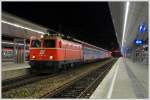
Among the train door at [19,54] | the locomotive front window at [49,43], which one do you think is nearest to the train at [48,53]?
the locomotive front window at [49,43]

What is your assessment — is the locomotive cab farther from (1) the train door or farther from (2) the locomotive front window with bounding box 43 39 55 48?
(1) the train door

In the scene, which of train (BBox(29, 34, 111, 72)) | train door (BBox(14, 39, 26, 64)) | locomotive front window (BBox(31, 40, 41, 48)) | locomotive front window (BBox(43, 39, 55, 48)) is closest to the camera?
train (BBox(29, 34, 111, 72))

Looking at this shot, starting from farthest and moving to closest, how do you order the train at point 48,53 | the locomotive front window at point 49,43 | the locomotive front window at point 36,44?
the locomotive front window at point 36,44
the locomotive front window at point 49,43
the train at point 48,53

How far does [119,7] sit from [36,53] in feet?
29.0

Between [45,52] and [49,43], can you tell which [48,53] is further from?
[49,43]

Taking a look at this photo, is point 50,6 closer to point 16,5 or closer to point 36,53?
point 16,5

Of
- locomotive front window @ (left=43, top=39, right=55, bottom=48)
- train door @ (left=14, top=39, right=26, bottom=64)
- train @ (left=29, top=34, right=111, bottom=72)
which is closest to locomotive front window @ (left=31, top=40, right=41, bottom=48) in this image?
train @ (left=29, top=34, right=111, bottom=72)

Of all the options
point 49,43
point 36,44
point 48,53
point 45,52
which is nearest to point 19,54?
point 36,44

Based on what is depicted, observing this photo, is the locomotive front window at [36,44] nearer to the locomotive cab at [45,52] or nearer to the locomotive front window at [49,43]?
the locomotive cab at [45,52]

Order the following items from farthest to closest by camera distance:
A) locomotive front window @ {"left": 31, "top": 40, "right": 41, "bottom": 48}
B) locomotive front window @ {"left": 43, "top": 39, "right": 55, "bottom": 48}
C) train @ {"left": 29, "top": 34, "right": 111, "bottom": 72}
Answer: locomotive front window @ {"left": 31, "top": 40, "right": 41, "bottom": 48} → locomotive front window @ {"left": 43, "top": 39, "right": 55, "bottom": 48} → train @ {"left": 29, "top": 34, "right": 111, "bottom": 72}

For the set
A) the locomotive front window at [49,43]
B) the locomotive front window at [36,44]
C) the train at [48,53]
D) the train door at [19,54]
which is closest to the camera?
the train at [48,53]

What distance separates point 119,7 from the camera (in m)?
28.0

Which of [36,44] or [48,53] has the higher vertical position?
[36,44]

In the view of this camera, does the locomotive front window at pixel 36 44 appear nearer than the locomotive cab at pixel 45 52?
No
